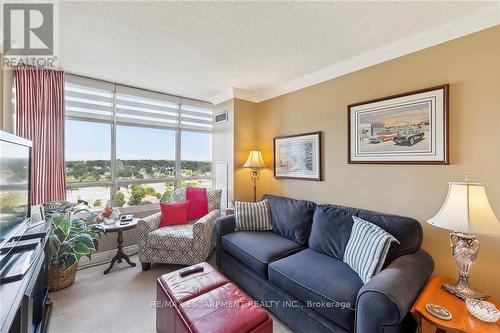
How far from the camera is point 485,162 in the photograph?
1.68 metres

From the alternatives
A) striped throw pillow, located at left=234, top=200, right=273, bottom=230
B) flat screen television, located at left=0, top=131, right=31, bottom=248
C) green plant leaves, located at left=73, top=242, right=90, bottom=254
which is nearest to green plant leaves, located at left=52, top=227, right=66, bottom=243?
green plant leaves, located at left=73, top=242, right=90, bottom=254

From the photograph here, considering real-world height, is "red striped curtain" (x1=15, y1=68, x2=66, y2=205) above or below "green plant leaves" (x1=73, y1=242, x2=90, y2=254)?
above

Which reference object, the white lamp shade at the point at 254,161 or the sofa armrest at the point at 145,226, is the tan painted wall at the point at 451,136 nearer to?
the white lamp shade at the point at 254,161

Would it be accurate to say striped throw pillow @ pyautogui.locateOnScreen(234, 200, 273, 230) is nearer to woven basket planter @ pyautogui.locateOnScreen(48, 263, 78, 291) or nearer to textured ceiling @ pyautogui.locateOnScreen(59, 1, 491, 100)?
textured ceiling @ pyautogui.locateOnScreen(59, 1, 491, 100)

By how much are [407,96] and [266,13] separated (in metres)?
1.47

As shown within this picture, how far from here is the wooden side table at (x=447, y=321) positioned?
1.15 metres

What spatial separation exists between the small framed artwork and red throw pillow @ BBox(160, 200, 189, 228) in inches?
56.7

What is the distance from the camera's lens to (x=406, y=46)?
204cm

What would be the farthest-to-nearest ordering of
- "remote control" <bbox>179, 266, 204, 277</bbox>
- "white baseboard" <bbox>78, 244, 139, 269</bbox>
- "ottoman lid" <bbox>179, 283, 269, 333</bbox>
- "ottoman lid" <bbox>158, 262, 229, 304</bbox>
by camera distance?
1. "white baseboard" <bbox>78, 244, 139, 269</bbox>
2. "remote control" <bbox>179, 266, 204, 277</bbox>
3. "ottoman lid" <bbox>158, 262, 229, 304</bbox>
4. "ottoman lid" <bbox>179, 283, 269, 333</bbox>

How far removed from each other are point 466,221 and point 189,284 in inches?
74.4

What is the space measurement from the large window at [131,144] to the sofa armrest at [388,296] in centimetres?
309

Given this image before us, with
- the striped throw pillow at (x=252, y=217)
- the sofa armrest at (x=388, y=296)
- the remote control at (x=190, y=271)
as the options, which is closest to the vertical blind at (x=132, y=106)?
the striped throw pillow at (x=252, y=217)

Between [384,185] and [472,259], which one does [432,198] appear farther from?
[472,259]

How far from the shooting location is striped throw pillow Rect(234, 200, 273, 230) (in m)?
2.70
